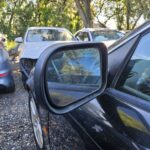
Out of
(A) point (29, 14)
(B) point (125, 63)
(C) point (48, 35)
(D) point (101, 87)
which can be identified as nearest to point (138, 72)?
(B) point (125, 63)

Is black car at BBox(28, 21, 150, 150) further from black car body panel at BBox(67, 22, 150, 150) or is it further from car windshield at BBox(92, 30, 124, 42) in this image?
car windshield at BBox(92, 30, 124, 42)

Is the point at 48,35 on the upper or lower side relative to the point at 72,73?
lower

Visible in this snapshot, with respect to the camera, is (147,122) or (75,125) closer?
(147,122)

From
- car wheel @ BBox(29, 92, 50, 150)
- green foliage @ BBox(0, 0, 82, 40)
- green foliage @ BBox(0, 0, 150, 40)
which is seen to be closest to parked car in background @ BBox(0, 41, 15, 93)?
car wheel @ BBox(29, 92, 50, 150)

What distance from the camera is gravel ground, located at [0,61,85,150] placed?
293cm

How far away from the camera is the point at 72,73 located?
90.4 inches

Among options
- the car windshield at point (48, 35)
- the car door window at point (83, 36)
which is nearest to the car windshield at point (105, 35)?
the car door window at point (83, 36)

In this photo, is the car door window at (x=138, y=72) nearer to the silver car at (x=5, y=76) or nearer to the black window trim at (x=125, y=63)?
the black window trim at (x=125, y=63)

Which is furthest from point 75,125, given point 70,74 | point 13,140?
point 13,140

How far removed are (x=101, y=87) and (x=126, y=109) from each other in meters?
0.32

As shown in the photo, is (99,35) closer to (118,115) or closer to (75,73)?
(75,73)

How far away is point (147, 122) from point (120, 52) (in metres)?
0.69

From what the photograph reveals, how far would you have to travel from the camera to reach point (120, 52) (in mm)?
2346

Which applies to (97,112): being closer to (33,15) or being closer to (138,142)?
(138,142)
